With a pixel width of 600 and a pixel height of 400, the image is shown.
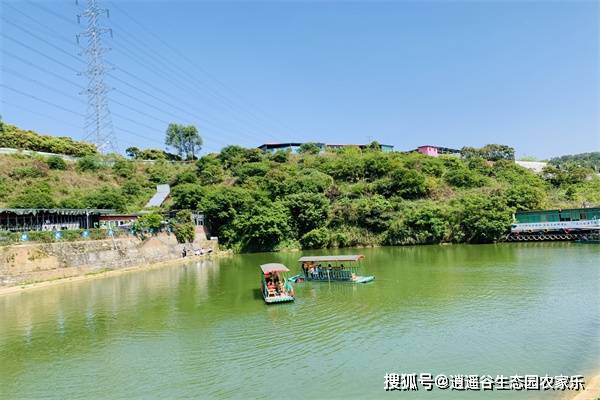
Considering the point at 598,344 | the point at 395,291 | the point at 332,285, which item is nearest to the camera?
the point at 598,344

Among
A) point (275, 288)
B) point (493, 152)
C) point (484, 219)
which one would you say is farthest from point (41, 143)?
point (493, 152)

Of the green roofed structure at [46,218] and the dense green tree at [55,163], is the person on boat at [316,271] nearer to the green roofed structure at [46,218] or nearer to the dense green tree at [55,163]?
the green roofed structure at [46,218]

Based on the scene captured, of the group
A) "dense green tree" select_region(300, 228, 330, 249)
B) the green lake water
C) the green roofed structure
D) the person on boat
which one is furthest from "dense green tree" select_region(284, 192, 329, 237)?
the person on boat

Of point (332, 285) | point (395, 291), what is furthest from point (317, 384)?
point (332, 285)

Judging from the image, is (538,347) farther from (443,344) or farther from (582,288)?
(582,288)

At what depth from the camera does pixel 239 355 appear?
16.1 meters

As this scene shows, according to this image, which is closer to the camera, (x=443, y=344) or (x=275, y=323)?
(x=443, y=344)

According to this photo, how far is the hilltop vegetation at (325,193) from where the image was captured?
2149 inches

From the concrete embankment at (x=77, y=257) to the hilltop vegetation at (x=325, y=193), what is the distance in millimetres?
10510

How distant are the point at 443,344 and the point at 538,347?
3.14m

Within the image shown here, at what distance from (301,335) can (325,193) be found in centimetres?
4620

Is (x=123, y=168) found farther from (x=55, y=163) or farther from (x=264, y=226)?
(x=264, y=226)

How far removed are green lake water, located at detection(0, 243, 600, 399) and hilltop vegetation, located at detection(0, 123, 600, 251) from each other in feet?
75.2

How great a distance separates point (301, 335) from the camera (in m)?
18.1
